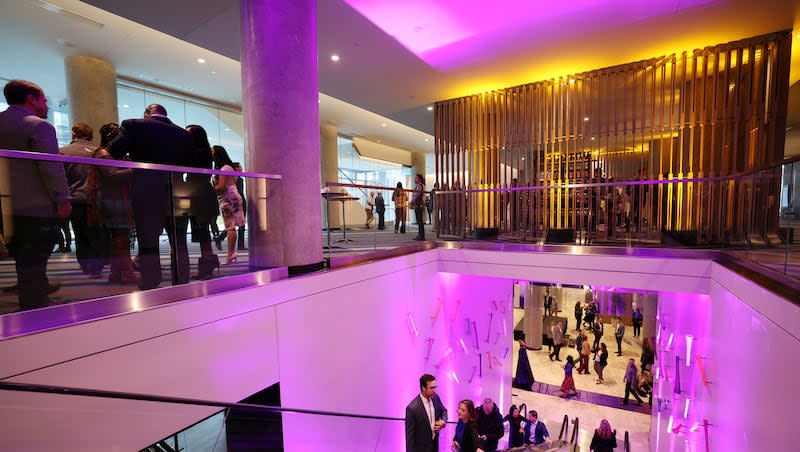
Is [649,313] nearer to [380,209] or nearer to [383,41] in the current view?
[380,209]

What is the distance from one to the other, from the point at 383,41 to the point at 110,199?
424cm

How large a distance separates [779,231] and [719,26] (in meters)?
3.96

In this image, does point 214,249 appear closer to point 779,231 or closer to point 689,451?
point 779,231

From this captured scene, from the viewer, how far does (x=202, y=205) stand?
2.90m

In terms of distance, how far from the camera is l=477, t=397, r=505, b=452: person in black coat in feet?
19.4

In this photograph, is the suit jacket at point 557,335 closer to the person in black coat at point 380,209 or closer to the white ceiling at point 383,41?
the person in black coat at point 380,209

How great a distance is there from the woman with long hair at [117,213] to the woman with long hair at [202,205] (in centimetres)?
41

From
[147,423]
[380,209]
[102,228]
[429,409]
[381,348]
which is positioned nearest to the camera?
[147,423]

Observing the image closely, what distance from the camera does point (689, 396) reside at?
205 inches

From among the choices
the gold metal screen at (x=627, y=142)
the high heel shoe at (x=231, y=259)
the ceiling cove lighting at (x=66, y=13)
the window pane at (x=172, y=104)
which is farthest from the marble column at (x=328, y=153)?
the high heel shoe at (x=231, y=259)

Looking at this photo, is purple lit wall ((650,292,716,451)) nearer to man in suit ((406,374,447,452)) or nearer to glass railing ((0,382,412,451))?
man in suit ((406,374,447,452))

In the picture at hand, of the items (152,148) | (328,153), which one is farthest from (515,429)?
(328,153)

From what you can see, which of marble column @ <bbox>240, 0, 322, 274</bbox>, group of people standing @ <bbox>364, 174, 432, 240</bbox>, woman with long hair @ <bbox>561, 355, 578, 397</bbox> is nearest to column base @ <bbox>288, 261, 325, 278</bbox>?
marble column @ <bbox>240, 0, 322, 274</bbox>

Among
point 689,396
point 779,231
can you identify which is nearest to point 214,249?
point 779,231
